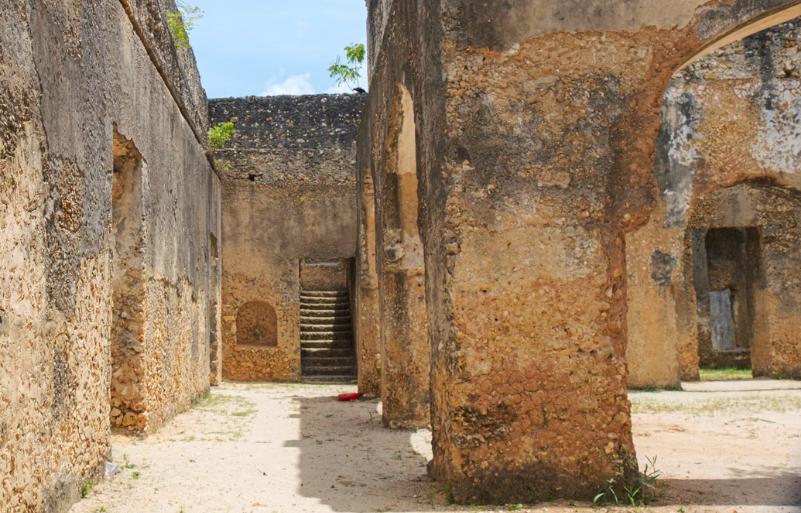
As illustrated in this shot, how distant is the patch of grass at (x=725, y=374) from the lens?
1598 cm

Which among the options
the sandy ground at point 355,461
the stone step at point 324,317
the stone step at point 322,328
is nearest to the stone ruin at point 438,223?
the sandy ground at point 355,461

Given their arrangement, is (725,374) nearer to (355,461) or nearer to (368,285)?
(368,285)

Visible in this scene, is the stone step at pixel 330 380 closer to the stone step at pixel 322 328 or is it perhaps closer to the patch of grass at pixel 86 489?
the stone step at pixel 322 328

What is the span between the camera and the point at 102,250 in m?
5.83

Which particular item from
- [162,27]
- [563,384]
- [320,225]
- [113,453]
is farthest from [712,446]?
[320,225]

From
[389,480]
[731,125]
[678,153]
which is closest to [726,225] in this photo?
[731,125]

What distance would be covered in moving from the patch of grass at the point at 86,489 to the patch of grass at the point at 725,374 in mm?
12873

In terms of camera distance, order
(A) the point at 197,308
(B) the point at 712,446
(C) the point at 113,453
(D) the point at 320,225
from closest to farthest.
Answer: (C) the point at 113,453 < (B) the point at 712,446 < (A) the point at 197,308 < (D) the point at 320,225

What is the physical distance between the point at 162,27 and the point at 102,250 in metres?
3.67

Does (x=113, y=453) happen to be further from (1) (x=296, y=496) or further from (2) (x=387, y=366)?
(2) (x=387, y=366)

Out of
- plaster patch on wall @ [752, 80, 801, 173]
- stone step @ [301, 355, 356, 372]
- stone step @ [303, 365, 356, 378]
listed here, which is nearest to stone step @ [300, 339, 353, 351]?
stone step @ [301, 355, 356, 372]

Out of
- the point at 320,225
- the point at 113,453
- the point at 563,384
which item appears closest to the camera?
the point at 563,384

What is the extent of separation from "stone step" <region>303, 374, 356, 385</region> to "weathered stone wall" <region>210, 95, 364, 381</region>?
0.29 meters

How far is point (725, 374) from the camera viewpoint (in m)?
17.5
